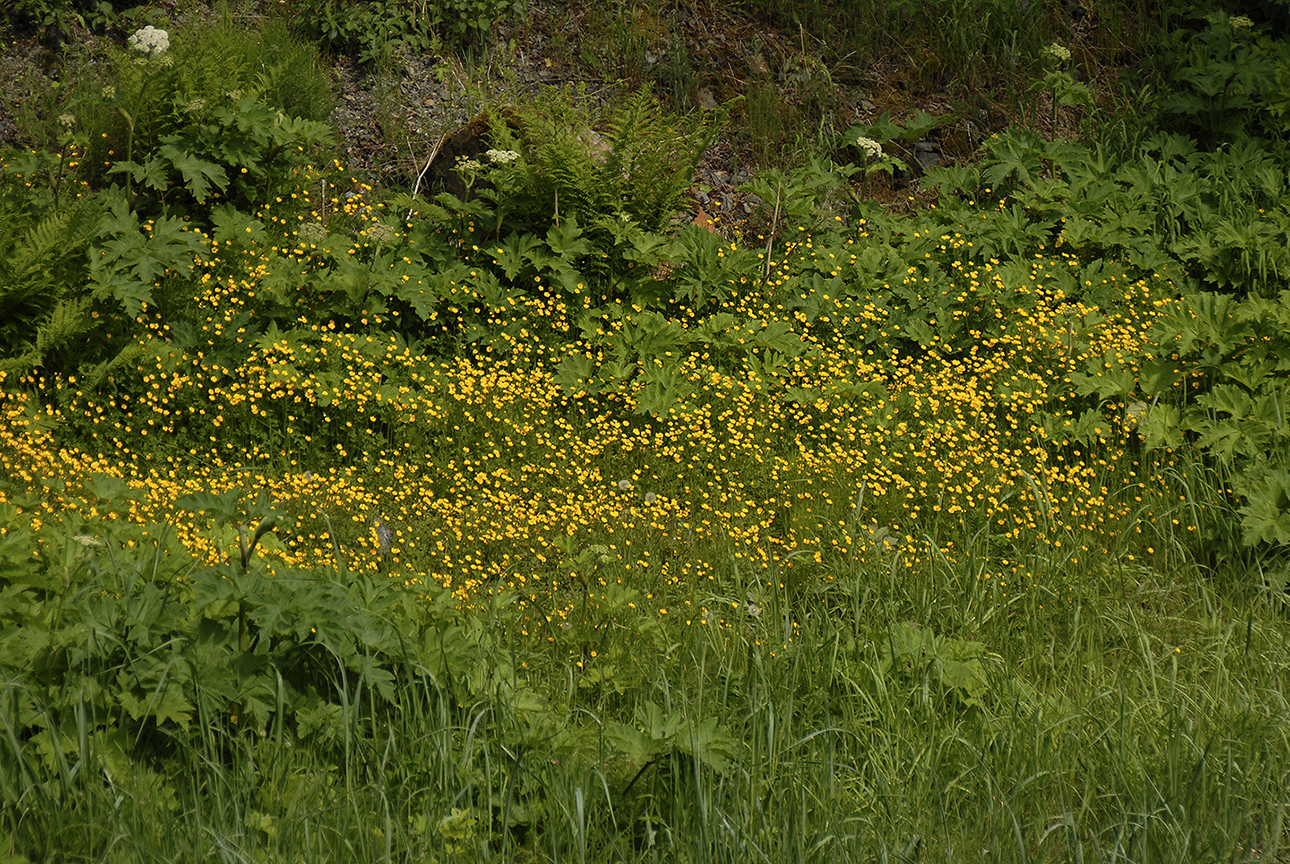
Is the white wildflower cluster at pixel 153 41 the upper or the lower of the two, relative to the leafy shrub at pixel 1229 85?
upper

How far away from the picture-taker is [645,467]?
5223 millimetres

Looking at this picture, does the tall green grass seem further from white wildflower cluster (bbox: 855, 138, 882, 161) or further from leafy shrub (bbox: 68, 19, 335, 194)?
white wildflower cluster (bbox: 855, 138, 882, 161)

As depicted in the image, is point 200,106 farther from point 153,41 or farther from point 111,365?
point 111,365

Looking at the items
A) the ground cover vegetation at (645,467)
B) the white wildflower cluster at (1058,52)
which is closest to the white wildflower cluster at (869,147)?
the ground cover vegetation at (645,467)

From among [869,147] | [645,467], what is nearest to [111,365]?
[645,467]

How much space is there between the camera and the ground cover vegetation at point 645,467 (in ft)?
9.56

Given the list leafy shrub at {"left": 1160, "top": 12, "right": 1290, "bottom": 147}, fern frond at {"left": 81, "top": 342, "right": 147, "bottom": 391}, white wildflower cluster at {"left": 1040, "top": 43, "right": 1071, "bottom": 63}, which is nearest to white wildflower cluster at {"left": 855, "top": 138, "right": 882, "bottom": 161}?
white wildflower cluster at {"left": 1040, "top": 43, "right": 1071, "bottom": 63}

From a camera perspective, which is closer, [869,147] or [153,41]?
[153,41]

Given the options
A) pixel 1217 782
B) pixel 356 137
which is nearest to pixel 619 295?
pixel 356 137

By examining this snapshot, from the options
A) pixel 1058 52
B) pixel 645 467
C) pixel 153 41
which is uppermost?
pixel 153 41

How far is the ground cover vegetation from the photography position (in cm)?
291

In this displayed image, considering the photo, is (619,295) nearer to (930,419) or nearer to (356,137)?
(930,419)

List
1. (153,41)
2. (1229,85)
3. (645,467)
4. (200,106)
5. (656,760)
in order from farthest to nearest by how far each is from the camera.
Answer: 1. (1229,85)
2. (200,106)
3. (153,41)
4. (645,467)
5. (656,760)

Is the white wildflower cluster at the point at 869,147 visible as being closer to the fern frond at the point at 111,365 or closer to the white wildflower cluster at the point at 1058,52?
the white wildflower cluster at the point at 1058,52
